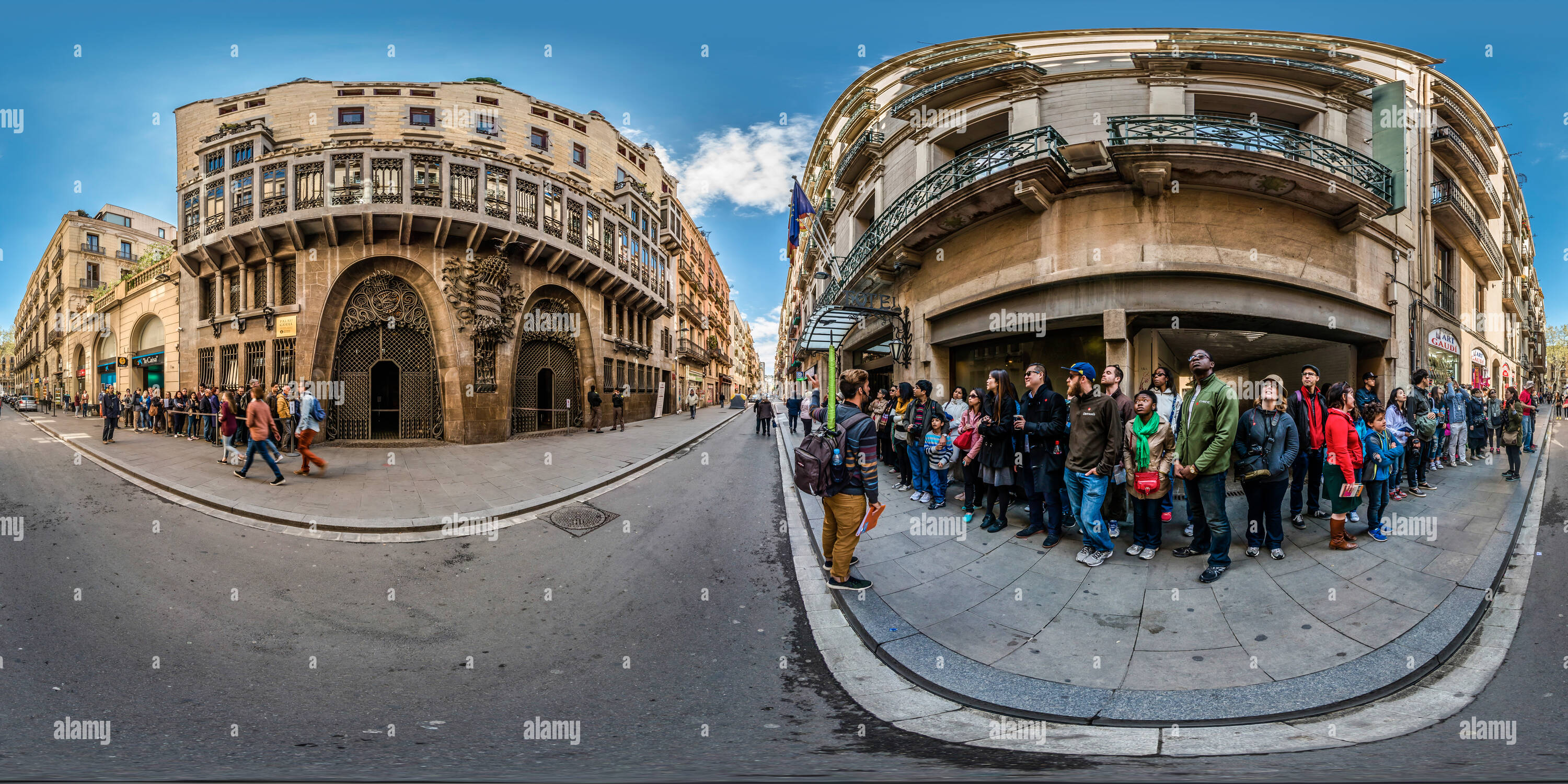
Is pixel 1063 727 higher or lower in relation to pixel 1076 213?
lower

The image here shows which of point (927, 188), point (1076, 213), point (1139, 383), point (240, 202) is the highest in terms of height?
point (240, 202)

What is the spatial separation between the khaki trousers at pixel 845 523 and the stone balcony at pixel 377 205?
54.3ft

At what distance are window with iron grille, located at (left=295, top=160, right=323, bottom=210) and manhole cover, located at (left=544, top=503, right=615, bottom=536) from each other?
50.3 feet

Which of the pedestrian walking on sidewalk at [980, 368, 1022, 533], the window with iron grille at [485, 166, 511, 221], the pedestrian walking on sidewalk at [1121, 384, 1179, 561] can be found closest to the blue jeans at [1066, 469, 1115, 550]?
the pedestrian walking on sidewalk at [1121, 384, 1179, 561]

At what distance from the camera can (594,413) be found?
19.9 metres

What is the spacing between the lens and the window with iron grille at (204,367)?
58.3 feet

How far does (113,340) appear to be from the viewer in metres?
26.8

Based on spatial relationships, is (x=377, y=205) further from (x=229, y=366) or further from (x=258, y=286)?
(x=229, y=366)

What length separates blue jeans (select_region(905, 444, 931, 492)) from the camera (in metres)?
8.04

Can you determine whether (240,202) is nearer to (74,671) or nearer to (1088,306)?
(74,671)

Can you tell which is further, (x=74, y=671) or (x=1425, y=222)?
(x=1425, y=222)

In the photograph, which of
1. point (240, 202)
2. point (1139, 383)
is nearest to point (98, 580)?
point (1139, 383)

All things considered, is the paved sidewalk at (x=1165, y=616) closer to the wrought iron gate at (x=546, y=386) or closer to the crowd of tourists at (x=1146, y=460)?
the crowd of tourists at (x=1146, y=460)

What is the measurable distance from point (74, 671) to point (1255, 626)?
799 cm
